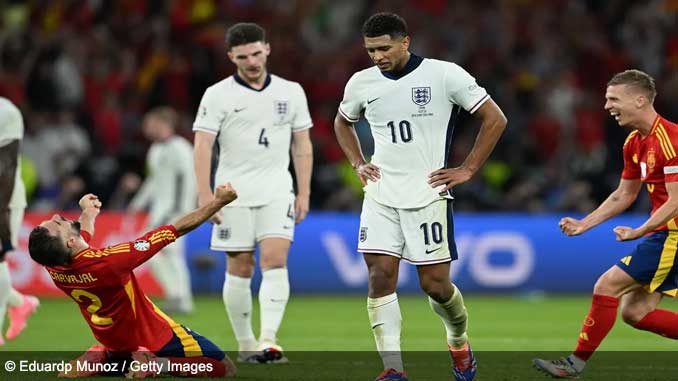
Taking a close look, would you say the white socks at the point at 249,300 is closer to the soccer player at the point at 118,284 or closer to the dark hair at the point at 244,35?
the soccer player at the point at 118,284

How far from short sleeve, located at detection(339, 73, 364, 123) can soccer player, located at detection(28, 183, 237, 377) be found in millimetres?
960

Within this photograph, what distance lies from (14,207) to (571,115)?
10.6 metres

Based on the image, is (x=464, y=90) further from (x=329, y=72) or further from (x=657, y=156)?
(x=329, y=72)

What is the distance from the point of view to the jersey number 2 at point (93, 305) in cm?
752

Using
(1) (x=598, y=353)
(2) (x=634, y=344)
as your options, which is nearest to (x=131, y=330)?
(1) (x=598, y=353)

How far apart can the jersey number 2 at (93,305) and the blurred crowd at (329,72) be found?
8267mm

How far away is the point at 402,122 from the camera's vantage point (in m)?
7.50

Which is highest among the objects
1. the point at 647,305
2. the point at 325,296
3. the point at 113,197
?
the point at 647,305

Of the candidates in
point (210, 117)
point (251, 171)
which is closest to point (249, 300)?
point (251, 171)

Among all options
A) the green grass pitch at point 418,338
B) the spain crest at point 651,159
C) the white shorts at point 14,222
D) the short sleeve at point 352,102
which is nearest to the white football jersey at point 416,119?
the short sleeve at point 352,102

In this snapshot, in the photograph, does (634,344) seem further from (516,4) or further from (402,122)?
(516,4)

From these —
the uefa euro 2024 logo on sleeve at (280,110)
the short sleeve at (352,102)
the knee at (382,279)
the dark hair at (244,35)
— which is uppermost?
the dark hair at (244,35)

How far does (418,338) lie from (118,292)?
4096 millimetres

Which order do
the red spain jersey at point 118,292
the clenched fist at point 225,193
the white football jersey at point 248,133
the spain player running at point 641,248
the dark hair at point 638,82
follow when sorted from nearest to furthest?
1. the clenched fist at point 225,193
2. the red spain jersey at point 118,292
3. the spain player running at point 641,248
4. the dark hair at point 638,82
5. the white football jersey at point 248,133
